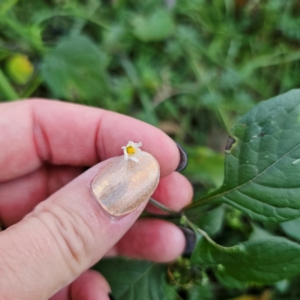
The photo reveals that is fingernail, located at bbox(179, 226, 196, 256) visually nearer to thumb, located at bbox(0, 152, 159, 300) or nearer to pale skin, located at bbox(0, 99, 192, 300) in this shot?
pale skin, located at bbox(0, 99, 192, 300)

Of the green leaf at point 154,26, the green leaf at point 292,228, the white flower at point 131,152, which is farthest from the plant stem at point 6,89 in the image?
the green leaf at point 292,228

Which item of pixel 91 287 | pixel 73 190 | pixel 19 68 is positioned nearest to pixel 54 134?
pixel 73 190

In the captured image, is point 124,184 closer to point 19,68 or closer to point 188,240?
point 188,240

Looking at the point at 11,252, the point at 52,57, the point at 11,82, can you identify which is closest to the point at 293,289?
the point at 11,252

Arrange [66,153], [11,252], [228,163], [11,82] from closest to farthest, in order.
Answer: [11,252] → [228,163] → [66,153] → [11,82]

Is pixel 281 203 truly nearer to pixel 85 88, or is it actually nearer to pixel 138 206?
pixel 138 206

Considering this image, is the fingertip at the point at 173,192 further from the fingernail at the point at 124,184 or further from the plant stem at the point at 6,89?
the plant stem at the point at 6,89
